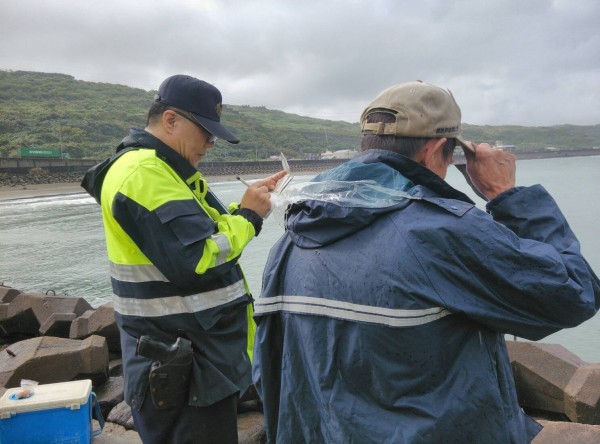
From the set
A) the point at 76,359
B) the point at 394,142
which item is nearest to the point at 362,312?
the point at 394,142

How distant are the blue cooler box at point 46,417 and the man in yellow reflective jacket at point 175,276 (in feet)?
2.53

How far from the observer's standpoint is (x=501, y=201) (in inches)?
49.7

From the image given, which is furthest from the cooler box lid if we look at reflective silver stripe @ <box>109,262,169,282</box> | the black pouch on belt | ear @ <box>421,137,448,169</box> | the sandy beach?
the sandy beach

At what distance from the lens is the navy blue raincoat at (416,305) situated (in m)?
0.98

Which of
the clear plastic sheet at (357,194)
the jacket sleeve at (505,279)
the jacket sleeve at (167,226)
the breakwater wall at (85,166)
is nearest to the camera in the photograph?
the jacket sleeve at (505,279)

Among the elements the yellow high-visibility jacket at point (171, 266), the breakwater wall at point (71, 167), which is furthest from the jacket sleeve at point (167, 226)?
the breakwater wall at point (71, 167)

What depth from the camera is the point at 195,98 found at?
2059mm

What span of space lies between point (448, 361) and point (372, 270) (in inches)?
10.2

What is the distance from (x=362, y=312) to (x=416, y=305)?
119mm

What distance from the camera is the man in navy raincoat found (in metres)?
0.98

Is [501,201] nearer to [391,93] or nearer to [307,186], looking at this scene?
[391,93]

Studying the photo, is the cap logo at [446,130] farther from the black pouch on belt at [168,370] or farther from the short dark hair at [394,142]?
the black pouch on belt at [168,370]

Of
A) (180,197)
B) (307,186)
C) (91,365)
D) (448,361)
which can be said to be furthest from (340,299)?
(91,365)

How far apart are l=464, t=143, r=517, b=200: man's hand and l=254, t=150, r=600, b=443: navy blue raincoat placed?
0.66ft
